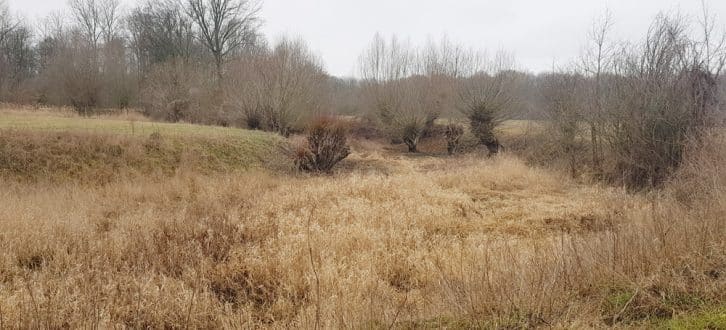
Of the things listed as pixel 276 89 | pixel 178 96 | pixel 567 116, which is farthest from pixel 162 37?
pixel 567 116

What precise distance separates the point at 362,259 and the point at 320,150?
11.4 metres

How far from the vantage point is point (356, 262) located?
5453mm

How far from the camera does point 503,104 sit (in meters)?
26.1

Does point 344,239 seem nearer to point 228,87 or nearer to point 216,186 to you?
point 216,186

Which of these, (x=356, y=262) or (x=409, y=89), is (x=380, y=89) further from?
(x=356, y=262)

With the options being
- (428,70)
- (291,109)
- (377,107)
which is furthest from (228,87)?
(428,70)

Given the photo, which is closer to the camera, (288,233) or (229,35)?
(288,233)

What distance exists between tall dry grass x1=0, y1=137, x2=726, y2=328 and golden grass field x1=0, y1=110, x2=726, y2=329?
0.08 feet

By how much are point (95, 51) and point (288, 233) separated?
31.3 meters

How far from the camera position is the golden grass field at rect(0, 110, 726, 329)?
3359mm

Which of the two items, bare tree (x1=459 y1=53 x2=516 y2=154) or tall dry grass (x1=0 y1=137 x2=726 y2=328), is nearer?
tall dry grass (x1=0 y1=137 x2=726 y2=328)

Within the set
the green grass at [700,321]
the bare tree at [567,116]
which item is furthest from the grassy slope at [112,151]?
the green grass at [700,321]

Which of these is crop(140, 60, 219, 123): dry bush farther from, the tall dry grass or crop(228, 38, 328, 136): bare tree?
the tall dry grass

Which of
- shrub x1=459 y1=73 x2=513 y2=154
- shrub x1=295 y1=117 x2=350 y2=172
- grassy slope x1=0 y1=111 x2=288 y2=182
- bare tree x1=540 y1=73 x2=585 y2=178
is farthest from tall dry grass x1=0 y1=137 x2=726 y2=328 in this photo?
shrub x1=459 y1=73 x2=513 y2=154
